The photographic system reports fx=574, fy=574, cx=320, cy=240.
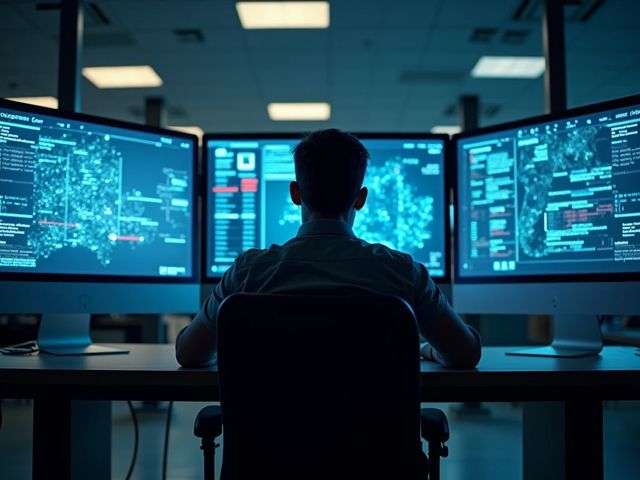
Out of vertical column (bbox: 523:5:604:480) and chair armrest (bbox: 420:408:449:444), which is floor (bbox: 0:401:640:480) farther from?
chair armrest (bbox: 420:408:449:444)

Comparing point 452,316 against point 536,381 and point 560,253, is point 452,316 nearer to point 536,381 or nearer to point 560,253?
point 536,381

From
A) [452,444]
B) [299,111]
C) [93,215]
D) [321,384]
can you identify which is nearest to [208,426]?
[321,384]

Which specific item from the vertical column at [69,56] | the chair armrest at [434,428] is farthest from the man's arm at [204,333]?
the vertical column at [69,56]

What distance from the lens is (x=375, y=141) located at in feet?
5.62

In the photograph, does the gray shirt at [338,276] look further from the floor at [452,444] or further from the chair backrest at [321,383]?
the floor at [452,444]

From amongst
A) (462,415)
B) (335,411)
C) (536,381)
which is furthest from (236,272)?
(462,415)

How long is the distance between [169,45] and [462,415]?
4.43 m

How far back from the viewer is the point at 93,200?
155cm

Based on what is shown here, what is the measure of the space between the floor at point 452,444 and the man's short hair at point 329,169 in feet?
6.92

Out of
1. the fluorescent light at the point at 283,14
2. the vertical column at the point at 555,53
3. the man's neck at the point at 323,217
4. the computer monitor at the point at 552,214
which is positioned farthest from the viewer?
the fluorescent light at the point at 283,14

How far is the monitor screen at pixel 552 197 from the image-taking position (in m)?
1.41

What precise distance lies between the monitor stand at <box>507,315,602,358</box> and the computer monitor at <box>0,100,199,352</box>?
101 centimetres

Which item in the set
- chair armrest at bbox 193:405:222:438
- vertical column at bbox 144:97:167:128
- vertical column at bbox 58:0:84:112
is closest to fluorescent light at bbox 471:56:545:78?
vertical column at bbox 144:97:167:128

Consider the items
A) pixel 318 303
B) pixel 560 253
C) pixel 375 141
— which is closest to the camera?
pixel 318 303
